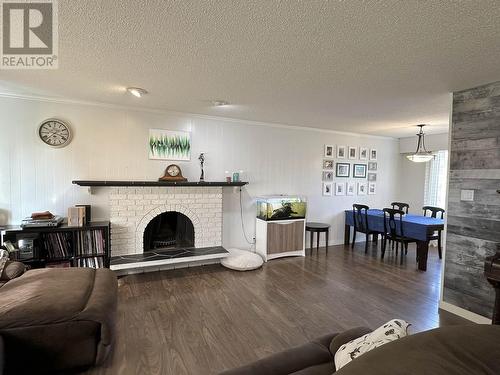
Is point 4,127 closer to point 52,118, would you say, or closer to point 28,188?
point 52,118

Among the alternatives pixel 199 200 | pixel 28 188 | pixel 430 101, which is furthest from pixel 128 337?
pixel 430 101

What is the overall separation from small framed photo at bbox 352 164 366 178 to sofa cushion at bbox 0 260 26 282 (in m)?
5.67

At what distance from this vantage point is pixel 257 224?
4762 mm

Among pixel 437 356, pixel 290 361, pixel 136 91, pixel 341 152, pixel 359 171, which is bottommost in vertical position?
pixel 290 361

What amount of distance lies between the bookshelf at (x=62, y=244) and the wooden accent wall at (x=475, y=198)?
160 inches

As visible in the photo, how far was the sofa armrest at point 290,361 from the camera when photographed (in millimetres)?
1282

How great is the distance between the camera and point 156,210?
12.8ft

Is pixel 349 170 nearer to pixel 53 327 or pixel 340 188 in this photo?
pixel 340 188

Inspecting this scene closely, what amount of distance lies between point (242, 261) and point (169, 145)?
2.09 meters

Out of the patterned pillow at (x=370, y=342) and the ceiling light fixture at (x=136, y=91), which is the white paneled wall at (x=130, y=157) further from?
the patterned pillow at (x=370, y=342)

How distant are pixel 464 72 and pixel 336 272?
288 cm

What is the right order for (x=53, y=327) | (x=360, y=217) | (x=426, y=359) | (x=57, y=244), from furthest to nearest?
(x=360, y=217) < (x=57, y=244) < (x=53, y=327) < (x=426, y=359)

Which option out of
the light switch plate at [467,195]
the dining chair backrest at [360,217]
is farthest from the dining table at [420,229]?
the light switch plate at [467,195]

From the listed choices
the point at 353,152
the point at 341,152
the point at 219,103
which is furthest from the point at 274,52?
the point at 353,152
